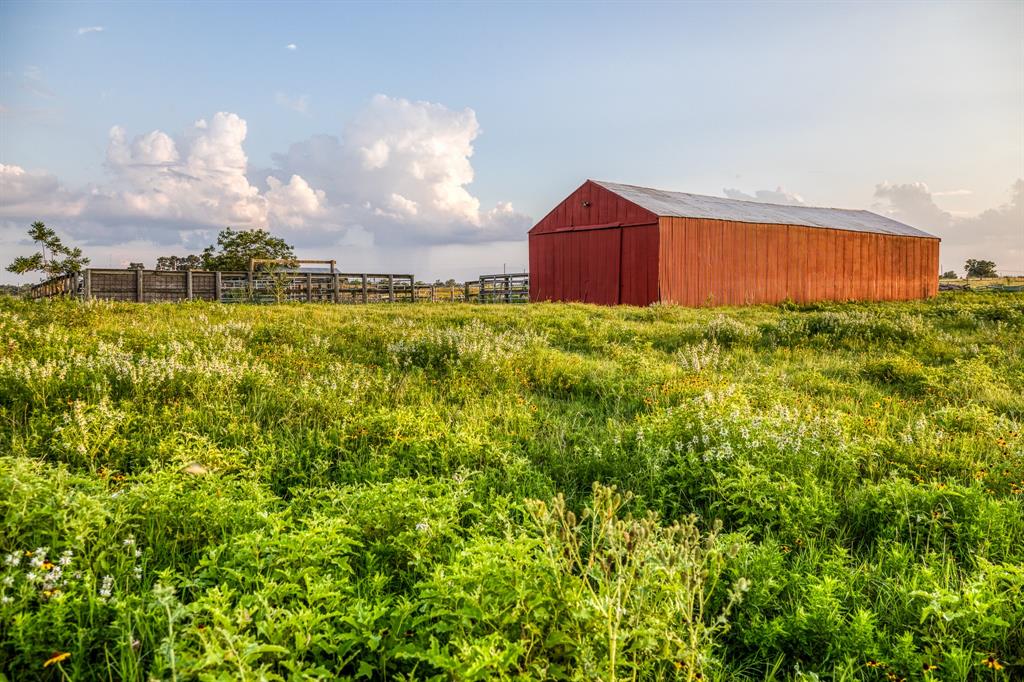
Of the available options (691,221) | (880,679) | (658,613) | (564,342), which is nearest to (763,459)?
(880,679)

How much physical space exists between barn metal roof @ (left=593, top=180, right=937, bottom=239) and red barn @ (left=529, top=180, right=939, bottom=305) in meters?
0.11

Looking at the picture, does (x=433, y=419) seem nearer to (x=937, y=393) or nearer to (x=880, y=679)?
(x=880, y=679)

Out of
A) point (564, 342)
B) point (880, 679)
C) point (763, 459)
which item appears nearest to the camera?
point (880, 679)

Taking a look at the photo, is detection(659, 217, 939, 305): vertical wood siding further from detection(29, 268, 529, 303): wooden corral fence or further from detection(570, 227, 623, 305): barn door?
detection(29, 268, 529, 303): wooden corral fence

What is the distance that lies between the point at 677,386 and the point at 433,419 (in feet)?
10.4

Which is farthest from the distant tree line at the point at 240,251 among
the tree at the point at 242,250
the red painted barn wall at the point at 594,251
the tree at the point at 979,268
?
the tree at the point at 979,268

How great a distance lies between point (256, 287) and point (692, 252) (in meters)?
18.3

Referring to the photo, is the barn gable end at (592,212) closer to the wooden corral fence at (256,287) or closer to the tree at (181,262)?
the wooden corral fence at (256,287)

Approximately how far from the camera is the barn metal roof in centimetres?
2514

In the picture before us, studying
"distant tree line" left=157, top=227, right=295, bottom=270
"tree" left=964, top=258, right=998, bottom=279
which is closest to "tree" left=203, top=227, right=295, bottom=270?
"distant tree line" left=157, top=227, right=295, bottom=270

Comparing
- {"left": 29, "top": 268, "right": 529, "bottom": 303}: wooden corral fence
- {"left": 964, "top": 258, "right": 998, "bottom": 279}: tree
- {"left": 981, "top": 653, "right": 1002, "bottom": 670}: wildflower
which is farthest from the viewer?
{"left": 964, "top": 258, "right": 998, "bottom": 279}: tree

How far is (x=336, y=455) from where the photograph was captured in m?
5.62

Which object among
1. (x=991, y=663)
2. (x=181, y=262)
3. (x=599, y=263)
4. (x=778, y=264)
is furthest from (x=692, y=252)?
(x=181, y=262)

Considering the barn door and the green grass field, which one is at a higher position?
the barn door
